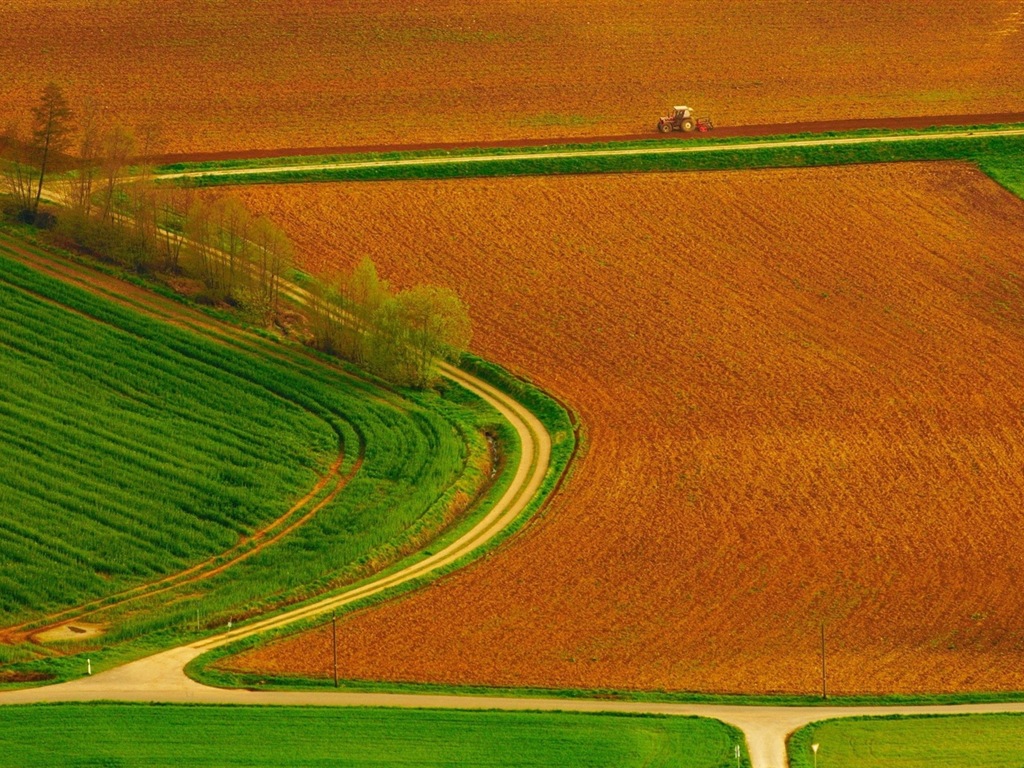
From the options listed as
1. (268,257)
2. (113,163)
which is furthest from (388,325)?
(113,163)

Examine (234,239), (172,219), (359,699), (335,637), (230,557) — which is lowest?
(359,699)

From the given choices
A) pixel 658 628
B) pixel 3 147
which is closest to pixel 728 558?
pixel 658 628

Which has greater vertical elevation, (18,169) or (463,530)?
(18,169)

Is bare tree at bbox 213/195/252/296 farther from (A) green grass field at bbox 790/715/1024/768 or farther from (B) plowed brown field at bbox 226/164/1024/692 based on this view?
(A) green grass field at bbox 790/715/1024/768

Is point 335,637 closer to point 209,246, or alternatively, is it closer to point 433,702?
point 433,702

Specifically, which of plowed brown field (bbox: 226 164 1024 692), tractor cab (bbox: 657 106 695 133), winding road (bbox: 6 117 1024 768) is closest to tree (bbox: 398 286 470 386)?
plowed brown field (bbox: 226 164 1024 692)

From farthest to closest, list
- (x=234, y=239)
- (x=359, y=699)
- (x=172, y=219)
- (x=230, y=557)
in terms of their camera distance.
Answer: (x=172, y=219) → (x=234, y=239) → (x=230, y=557) → (x=359, y=699)
